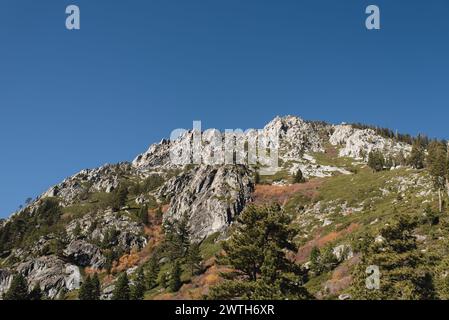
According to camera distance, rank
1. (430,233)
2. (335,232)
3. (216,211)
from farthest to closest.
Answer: (216,211)
(335,232)
(430,233)

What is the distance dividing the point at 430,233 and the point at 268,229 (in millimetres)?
36236

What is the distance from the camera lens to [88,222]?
164 metres

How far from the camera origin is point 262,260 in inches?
1183

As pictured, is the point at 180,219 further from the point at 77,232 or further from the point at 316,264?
the point at 316,264

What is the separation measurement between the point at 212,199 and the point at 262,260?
367 ft

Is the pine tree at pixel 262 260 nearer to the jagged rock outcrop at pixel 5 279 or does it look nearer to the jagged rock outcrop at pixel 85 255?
the jagged rock outcrop at pixel 85 255

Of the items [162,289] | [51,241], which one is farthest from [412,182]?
[51,241]

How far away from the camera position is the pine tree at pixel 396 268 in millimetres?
29859

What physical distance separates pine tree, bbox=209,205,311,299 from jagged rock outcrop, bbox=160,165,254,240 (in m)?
97.0

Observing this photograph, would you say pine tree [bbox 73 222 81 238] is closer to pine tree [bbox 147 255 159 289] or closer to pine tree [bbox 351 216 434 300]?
pine tree [bbox 147 255 159 289]

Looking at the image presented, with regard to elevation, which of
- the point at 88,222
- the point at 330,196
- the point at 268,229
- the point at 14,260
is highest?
the point at 268,229

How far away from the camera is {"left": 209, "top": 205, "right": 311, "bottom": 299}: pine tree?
28.5m

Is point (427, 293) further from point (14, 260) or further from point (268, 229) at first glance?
point (14, 260)
